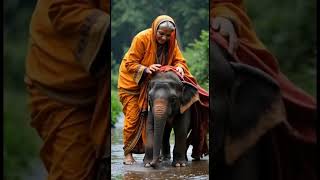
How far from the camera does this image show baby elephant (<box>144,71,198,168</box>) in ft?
15.0

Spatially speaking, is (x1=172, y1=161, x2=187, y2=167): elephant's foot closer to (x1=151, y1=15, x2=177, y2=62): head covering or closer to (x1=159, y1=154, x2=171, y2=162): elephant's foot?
(x1=159, y1=154, x2=171, y2=162): elephant's foot

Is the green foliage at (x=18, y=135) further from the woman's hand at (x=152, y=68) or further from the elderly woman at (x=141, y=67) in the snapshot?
the woman's hand at (x=152, y=68)

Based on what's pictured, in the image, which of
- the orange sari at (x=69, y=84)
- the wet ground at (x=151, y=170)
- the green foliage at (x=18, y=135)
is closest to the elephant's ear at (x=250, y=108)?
the wet ground at (x=151, y=170)

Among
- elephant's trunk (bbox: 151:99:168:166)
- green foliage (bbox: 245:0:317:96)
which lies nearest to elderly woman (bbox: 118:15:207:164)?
elephant's trunk (bbox: 151:99:168:166)

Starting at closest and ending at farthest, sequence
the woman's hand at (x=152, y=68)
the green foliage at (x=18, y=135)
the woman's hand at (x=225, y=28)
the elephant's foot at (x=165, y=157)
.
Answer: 1. the woman's hand at (x=225, y=28)
2. the green foliage at (x=18, y=135)
3. the woman's hand at (x=152, y=68)
4. the elephant's foot at (x=165, y=157)

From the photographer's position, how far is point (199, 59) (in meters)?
4.78

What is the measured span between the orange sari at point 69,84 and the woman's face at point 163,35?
428 millimetres

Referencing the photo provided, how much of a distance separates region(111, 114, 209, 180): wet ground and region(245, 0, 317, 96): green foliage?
901 mm

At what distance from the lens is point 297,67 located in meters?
4.38

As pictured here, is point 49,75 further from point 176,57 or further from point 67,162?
point 176,57

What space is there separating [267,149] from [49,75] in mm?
1564

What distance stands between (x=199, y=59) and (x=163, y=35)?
1.20 feet

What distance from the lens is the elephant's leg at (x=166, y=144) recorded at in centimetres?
467

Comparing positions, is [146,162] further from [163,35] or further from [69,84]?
[163,35]
